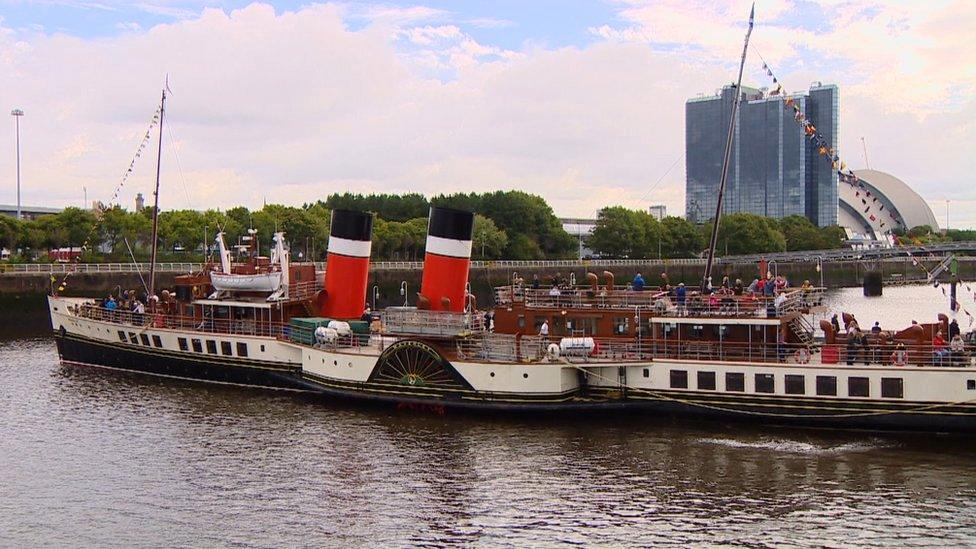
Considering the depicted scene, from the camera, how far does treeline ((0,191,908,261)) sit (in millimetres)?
86875

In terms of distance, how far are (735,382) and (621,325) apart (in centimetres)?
443

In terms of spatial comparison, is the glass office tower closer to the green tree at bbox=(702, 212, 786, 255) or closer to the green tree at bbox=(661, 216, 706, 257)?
the green tree at bbox=(702, 212, 786, 255)

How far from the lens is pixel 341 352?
33.4m

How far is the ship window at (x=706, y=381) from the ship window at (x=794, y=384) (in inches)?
88.2

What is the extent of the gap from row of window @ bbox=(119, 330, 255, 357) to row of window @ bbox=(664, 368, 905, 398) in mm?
16968

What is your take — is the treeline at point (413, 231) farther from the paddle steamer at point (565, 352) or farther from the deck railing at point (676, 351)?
the deck railing at point (676, 351)

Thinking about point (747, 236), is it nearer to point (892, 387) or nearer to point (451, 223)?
point (451, 223)

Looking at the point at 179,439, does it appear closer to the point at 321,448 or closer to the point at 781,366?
the point at 321,448

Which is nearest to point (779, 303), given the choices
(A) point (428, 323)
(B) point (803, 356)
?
(B) point (803, 356)

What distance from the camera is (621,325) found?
1251 inches

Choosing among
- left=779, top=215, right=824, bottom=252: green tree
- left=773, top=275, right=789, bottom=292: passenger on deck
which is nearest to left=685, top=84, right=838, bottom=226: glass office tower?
left=779, top=215, right=824, bottom=252: green tree

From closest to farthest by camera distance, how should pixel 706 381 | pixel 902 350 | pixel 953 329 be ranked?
pixel 902 350, pixel 953 329, pixel 706 381

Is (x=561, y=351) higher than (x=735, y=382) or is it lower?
higher

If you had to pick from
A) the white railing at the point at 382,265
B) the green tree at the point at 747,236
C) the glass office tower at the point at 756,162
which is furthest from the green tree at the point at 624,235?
the glass office tower at the point at 756,162
